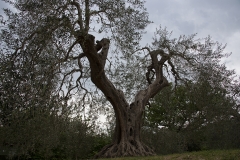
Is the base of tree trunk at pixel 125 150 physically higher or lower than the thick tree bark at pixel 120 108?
lower

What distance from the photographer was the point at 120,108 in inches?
579

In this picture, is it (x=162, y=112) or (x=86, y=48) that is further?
(x=162, y=112)

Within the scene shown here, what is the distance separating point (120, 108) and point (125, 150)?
2182mm

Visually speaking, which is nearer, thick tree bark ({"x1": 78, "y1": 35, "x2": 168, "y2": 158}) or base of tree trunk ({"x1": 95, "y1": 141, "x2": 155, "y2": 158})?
thick tree bark ({"x1": 78, "y1": 35, "x2": 168, "y2": 158})

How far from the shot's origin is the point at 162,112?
104ft

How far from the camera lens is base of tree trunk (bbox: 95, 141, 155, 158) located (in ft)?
44.7

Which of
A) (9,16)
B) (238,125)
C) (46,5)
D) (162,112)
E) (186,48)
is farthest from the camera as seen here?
(162,112)

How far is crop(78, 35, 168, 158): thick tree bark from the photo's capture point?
42.9ft

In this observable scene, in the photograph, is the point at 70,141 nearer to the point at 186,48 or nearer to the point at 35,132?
the point at 35,132

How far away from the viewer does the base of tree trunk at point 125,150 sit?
1362 centimetres

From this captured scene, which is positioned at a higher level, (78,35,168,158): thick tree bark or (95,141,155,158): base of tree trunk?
(78,35,168,158): thick tree bark

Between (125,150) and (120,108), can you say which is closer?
(125,150)

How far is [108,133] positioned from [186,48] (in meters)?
10.5

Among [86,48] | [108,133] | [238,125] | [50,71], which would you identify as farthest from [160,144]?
[50,71]
